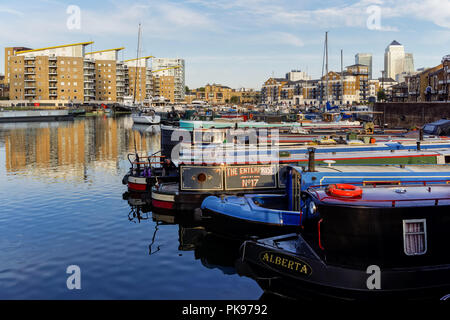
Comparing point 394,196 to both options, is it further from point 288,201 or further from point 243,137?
point 243,137

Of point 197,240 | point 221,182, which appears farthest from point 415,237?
point 221,182

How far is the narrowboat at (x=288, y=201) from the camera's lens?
48.8 feet

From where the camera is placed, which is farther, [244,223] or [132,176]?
[132,176]

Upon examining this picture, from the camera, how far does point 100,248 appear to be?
1561cm

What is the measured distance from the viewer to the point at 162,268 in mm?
13945

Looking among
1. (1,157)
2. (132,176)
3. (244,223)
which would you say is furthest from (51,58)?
(244,223)

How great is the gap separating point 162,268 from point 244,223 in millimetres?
3235

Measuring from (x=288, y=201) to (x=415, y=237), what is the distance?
5.73 m

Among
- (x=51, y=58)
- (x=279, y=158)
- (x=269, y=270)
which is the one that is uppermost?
(x=51, y=58)

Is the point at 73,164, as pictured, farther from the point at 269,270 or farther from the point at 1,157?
the point at 269,270

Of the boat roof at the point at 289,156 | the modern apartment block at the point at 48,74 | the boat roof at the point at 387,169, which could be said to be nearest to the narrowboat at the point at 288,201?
the boat roof at the point at 387,169

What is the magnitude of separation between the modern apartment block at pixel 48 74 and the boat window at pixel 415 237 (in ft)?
466

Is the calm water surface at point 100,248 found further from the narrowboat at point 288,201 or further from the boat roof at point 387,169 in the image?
the boat roof at point 387,169
